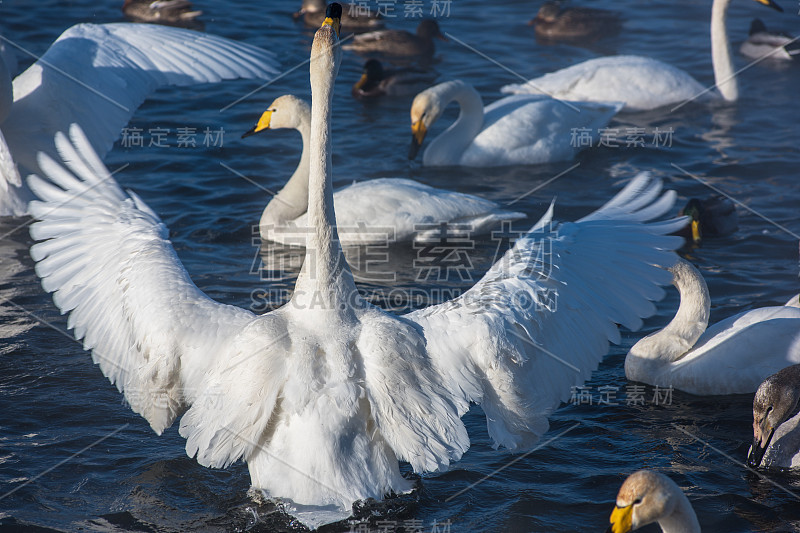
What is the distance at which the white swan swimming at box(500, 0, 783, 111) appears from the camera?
1198 centimetres

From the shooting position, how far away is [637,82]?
12.0 m

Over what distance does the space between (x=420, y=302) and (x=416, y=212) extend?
115 centimetres

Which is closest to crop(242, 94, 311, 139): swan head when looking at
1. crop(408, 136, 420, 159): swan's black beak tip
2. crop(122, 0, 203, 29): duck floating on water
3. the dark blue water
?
the dark blue water

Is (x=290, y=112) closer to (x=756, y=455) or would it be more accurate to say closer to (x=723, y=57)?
(x=756, y=455)

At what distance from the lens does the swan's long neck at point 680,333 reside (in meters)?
6.73

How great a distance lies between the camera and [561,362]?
509cm

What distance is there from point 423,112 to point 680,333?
485cm

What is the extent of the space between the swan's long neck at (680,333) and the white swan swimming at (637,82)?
5.57m

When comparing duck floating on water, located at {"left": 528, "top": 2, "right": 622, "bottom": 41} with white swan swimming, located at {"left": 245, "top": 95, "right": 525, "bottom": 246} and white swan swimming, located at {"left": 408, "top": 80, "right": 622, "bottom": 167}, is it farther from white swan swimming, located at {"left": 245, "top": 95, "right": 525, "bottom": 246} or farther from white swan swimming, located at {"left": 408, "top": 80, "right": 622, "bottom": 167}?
white swan swimming, located at {"left": 245, "top": 95, "right": 525, "bottom": 246}

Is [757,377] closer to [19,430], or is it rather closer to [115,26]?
[19,430]

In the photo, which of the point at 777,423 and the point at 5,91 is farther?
the point at 5,91

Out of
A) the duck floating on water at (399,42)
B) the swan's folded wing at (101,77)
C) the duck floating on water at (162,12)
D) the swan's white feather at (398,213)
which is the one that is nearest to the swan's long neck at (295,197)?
the swan's white feather at (398,213)

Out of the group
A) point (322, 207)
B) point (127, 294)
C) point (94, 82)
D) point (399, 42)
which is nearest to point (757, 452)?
point (322, 207)

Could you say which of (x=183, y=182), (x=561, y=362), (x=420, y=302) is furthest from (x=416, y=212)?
(x=561, y=362)
